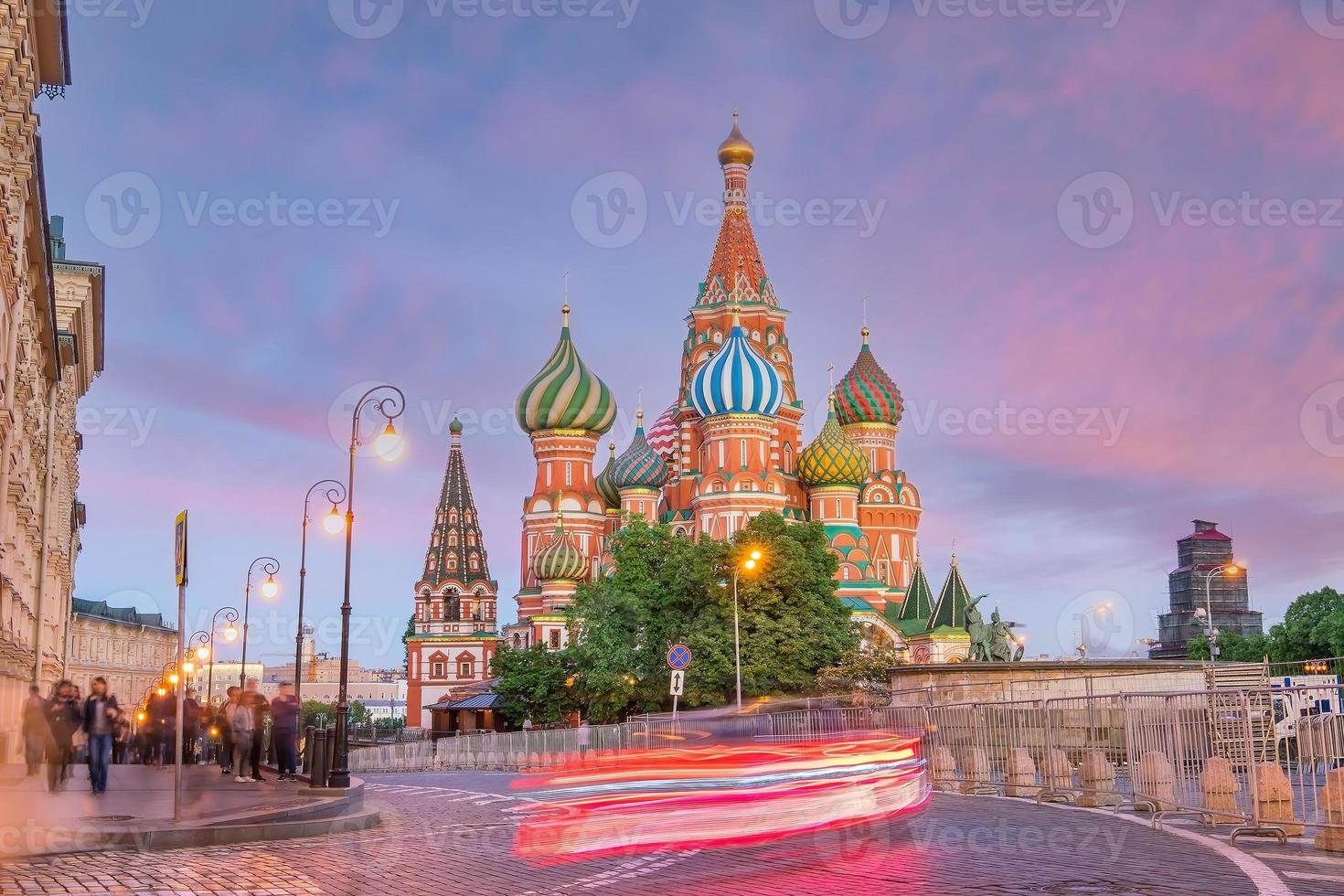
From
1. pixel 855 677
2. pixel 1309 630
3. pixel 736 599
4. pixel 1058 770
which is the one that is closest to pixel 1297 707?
pixel 1058 770

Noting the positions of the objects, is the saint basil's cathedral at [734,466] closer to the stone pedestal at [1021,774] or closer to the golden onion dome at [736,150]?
the golden onion dome at [736,150]

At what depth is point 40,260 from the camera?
34.3m

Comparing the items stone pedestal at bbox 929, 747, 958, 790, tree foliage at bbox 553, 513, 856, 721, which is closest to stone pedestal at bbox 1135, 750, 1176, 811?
stone pedestal at bbox 929, 747, 958, 790

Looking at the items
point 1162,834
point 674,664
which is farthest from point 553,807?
point 674,664

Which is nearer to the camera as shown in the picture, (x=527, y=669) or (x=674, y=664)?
(x=674, y=664)

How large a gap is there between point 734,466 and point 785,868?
6271 centimetres

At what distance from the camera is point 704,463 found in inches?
3034

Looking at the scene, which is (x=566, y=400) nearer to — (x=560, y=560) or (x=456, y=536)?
(x=560, y=560)

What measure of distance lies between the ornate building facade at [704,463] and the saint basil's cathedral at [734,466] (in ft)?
0.36

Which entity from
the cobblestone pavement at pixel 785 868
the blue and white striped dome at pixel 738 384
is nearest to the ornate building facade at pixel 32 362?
the cobblestone pavement at pixel 785 868

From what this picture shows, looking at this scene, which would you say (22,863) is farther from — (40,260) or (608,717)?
(608,717)

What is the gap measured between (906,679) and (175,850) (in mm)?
28561

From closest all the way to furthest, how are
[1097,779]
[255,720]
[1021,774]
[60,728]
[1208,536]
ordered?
1. [1097,779]
2. [60,728]
3. [1021,774]
4. [255,720]
5. [1208,536]

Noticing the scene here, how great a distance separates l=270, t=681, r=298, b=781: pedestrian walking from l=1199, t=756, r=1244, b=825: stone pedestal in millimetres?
14521
